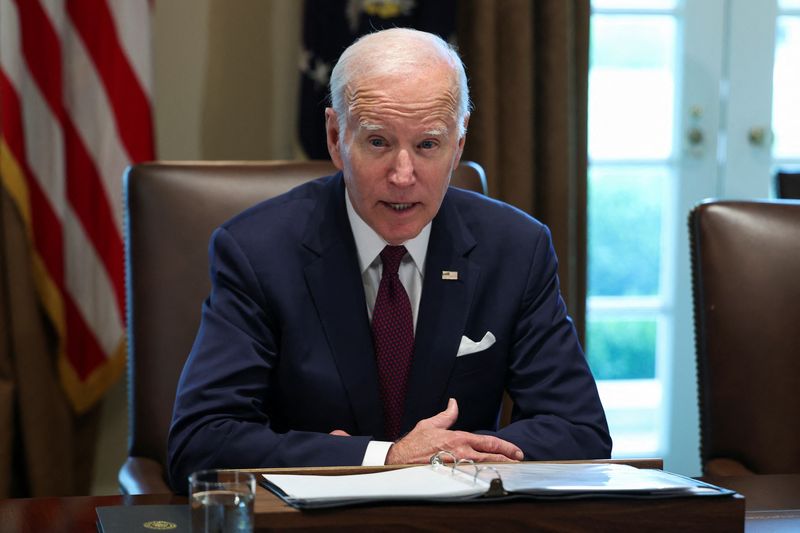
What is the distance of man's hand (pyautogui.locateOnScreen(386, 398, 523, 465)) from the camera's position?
1.60 m

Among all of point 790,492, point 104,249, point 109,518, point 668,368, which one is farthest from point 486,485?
point 668,368

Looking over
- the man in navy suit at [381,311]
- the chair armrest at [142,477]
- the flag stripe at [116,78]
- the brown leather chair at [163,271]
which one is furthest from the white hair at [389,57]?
the flag stripe at [116,78]

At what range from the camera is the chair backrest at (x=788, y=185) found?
2500 millimetres

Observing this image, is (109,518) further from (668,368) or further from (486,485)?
(668,368)

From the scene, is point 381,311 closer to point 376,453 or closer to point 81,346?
point 376,453

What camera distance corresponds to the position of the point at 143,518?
127 centimetres

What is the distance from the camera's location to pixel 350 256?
1.90 metres

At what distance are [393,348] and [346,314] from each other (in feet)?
0.33

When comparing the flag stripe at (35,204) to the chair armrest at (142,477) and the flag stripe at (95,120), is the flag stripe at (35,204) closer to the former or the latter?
the flag stripe at (95,120)

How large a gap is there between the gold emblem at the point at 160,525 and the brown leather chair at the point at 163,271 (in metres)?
0.75

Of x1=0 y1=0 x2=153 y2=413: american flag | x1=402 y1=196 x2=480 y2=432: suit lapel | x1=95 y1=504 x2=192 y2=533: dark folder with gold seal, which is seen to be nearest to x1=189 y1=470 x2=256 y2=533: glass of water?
x1=95 y1=504 x2=192 y2=533: dark folder with gold seal

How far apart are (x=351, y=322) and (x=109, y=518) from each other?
666mm

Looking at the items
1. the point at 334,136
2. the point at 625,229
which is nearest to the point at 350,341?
the point at 334,136

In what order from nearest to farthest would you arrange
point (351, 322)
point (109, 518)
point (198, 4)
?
1. point (109, 518)
2. point (351, 322)
3. point (198, 4)
